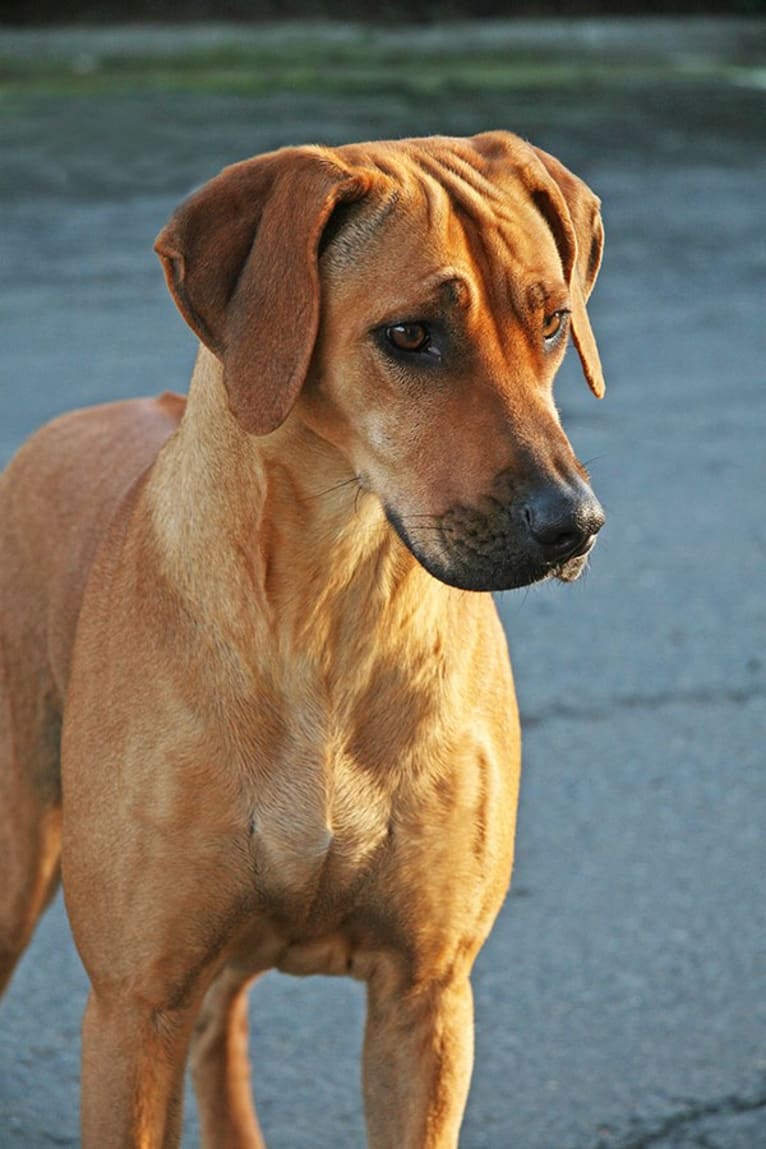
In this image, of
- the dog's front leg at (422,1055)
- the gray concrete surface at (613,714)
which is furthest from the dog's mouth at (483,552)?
the gray concrete surface at (613,714)

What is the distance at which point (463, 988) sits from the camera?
352 cm

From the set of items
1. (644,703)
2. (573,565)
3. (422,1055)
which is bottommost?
(644,703)

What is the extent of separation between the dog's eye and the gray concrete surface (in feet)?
3.43

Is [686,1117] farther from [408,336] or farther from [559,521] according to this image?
[408,336]

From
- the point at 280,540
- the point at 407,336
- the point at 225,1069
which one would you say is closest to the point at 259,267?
the point at 407,336

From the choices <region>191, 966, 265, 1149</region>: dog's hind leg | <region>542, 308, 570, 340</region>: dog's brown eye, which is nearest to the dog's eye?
<region>542, 308, 570, 340</region>: dog's brown eye

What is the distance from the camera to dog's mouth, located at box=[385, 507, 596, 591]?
2.96 metres

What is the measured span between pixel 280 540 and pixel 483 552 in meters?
0.44

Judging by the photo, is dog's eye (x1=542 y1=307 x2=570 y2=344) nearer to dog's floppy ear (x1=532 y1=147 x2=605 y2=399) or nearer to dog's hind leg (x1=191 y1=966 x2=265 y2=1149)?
dog's floppy ear (x1=532 y1=147 x2=605 y2=399)

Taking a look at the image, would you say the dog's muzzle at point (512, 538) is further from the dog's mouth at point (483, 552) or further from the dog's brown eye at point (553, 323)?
the dog's brown eye at point (553, 323)

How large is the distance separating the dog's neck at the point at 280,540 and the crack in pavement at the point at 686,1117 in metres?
1.35

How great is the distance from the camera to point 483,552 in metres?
2.99

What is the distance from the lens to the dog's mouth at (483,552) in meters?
2.96

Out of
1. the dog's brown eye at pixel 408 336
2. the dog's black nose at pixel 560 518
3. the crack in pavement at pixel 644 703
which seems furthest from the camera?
the crack in pavement at pixel 644 703
